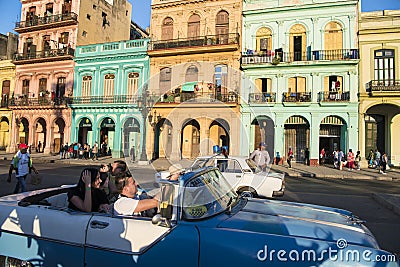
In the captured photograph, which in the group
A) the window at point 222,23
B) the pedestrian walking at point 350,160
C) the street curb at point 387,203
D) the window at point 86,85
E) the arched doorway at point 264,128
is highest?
the window at point 222,23

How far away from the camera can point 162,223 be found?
2400 mm

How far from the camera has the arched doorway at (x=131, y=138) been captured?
295cm

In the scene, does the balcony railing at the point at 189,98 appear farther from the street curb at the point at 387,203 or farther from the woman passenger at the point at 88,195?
→ the street curb at the point at 387,203

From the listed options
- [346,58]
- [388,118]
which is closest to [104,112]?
[346,58]

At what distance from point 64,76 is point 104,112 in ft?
21.8

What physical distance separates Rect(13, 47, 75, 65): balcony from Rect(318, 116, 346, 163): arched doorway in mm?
25323

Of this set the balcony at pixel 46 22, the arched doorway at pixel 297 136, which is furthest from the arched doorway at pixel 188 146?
the balcony at pixel 46 22

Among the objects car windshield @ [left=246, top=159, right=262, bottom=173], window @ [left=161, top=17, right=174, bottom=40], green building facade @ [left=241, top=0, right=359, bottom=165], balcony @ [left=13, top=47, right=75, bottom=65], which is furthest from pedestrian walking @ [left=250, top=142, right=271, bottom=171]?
balcony @ [left=13, top=47, right=75, bottom=65]

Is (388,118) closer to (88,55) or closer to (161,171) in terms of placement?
(161,171)

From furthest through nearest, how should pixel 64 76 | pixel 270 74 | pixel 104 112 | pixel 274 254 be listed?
pixel 64 76 < pixel 104 112 < pixel 270 74 < pixel 274 254

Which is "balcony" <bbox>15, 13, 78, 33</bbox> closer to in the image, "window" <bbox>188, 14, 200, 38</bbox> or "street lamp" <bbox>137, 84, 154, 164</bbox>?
"window" <bbox>188, 14, 200, 38</bbox>

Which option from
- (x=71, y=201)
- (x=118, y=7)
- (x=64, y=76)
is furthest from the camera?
(x=118, y=7)

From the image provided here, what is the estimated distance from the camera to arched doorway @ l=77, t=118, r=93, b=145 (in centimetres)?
2684

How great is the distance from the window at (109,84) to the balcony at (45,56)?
190 inches
